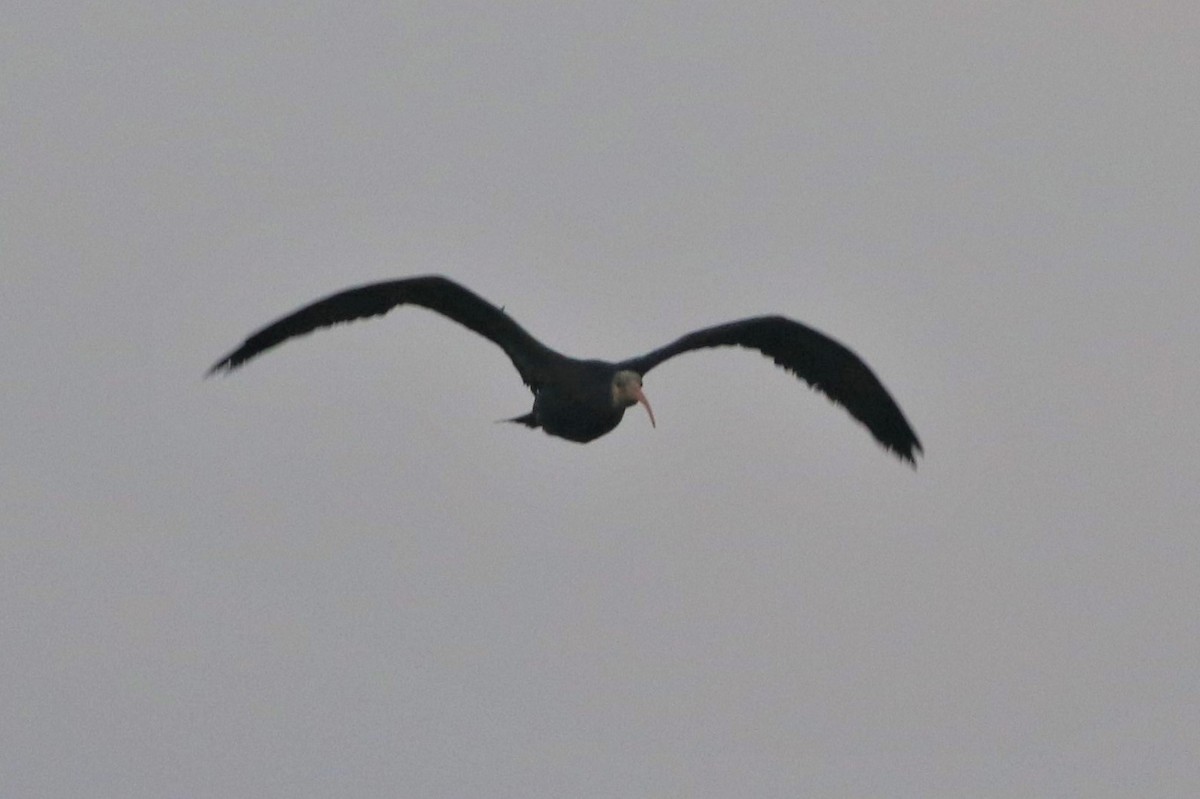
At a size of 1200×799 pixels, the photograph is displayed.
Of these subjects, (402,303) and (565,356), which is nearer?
(402,303)

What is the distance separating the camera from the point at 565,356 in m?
18.7

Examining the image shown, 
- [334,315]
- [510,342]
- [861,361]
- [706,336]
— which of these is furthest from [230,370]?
[861,361]

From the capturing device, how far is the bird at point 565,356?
59.5ft

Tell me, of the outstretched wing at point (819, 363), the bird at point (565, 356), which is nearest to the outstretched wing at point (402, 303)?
the bird at point (565, 356)

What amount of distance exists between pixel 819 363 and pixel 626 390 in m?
2.06

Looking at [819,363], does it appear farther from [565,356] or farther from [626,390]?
[565,356]

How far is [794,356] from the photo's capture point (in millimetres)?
19438

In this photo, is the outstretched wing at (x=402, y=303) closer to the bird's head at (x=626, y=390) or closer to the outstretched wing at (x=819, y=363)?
the bird's head at (x=626, y=390)

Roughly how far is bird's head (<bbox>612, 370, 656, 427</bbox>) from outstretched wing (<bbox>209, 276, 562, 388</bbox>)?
2.17ft

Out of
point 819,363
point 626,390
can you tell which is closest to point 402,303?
point 626,390

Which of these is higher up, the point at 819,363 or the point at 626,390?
the point at 819,363

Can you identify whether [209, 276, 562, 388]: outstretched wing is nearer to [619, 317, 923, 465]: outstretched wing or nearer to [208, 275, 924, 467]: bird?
[208, 275, 924, 467]: bird

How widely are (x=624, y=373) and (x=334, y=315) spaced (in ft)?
7.63

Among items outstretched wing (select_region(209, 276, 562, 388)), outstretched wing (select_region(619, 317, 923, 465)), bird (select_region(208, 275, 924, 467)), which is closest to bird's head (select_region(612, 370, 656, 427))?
bird (select_region(208, 275, 924, 467))
